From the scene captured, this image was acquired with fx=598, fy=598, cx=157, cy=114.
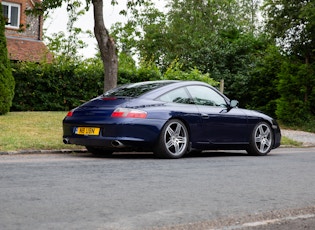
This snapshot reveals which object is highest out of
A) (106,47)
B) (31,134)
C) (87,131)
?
(106,47)

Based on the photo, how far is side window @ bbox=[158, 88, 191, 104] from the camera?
1057 cm

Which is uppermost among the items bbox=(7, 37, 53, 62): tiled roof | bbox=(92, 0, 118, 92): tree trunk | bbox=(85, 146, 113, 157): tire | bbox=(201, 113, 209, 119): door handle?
bbox=(7, 37, 53, 62): tiled roof

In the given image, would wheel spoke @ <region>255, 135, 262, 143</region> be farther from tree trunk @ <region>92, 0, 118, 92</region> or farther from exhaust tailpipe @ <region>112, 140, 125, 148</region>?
tree trunk @ <region>92, 0, 118, 92</region>

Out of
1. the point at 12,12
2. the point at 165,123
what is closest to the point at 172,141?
the point at 165,123

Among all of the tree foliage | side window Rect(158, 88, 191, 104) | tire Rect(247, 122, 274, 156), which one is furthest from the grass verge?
the tree foliage

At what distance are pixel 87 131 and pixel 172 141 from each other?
145cm

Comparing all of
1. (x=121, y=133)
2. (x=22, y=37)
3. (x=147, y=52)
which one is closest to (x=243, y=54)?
(x=22, y=37)

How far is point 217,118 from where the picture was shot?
36.4ft

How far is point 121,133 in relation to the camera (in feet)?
31.8

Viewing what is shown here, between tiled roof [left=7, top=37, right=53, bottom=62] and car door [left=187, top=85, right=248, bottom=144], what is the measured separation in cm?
1943

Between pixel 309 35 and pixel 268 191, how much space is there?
17.8 metres

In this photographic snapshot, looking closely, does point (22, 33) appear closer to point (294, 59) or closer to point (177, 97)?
point (294, 59)

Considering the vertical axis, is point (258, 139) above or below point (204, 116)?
below

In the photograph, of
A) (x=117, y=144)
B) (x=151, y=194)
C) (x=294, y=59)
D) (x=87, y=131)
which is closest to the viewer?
(x=151, y=194)
